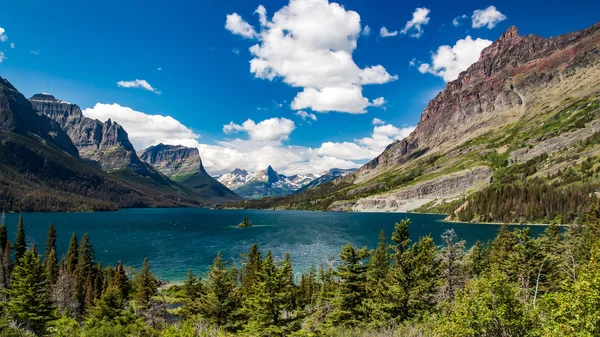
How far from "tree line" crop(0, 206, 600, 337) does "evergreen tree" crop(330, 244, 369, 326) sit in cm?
11

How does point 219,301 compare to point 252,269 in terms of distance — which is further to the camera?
point 252,269

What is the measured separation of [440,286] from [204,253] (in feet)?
343

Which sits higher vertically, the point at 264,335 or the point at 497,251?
the point at 497,251

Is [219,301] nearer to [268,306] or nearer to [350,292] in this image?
[268,306]

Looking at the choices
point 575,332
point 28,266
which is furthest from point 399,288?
point 28,266

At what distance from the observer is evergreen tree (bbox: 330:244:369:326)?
35.7m

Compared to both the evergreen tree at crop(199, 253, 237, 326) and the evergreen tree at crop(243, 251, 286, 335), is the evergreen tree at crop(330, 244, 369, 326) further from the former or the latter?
the evergreen tree at crop(199, 253, 237, 326)

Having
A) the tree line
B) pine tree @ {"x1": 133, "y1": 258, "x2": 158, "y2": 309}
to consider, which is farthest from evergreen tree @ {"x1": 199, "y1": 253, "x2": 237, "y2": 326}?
pine tree @ {"x1": 133, "y1": 258, "x2": 158, "y2": 309}

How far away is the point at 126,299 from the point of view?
232 ft

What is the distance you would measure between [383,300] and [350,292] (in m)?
3.75

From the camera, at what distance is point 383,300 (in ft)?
114

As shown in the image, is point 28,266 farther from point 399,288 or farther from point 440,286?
point 440,286

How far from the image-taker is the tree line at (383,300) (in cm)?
1942

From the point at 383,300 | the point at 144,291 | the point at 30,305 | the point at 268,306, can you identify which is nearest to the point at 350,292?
the point at 383,300
